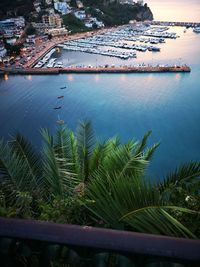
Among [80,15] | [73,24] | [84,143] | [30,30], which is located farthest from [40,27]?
[84,143]

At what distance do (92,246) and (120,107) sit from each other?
20.2 metres

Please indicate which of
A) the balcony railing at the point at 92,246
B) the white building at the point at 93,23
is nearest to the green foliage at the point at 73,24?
the white building at the point at 93,23

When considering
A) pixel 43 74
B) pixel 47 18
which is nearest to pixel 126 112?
pixel 43 74

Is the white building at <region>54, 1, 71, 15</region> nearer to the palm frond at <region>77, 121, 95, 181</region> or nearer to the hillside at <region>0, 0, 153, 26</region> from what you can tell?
the hillside at <region>0, 0, 153, 26</region>

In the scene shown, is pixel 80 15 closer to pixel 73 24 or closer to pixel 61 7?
pixel 73 24

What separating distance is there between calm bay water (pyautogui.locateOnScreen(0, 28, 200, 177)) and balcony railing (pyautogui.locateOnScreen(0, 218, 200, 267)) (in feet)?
41.6

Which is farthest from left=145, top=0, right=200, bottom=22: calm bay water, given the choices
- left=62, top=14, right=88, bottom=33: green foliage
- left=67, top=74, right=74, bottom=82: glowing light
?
left=67, top=74, right=74, bottom=82: glowing light

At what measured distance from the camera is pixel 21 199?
203cm

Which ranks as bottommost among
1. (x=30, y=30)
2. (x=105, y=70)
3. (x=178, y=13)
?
(x=105, y=70)

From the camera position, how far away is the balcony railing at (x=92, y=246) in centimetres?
77

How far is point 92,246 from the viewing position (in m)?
0.81

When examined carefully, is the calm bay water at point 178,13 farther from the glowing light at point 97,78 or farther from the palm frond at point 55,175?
the palm frond at point 55,175

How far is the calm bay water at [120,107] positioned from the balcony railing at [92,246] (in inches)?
499

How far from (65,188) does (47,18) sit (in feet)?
196
